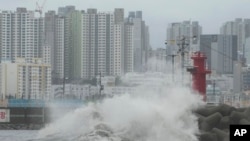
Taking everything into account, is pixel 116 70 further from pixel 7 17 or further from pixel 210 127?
pixel 210 127

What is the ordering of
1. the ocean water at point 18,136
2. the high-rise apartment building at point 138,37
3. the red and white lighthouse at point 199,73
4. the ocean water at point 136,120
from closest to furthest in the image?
the ocean water at point 136,120 < the ocean water at point 18,136 < the red and white lighthouse at point 199,73 < the high-rise apartment building at point 138,37

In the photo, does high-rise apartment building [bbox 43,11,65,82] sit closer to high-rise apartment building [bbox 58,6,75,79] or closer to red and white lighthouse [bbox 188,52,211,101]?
high-rise apartment building [bbox 58,6,75,79]

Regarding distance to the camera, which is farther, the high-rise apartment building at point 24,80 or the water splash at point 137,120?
the high-rise apartment building at point 24,80

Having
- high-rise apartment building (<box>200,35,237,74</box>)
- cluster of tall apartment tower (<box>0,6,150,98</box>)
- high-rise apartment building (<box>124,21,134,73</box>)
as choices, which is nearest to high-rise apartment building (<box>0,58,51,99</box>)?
cluster of tall apartment tower (<box>0,6,150,98</box>)

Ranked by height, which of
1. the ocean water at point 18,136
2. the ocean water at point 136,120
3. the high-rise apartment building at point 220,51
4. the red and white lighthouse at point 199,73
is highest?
the high-rise apartment building at point 220,51

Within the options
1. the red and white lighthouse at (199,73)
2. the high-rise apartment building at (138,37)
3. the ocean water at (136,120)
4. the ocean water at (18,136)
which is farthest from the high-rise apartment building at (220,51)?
the ocean water at (136,120)

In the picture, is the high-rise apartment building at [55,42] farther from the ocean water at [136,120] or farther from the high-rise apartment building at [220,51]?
the ocean water at [136,120]

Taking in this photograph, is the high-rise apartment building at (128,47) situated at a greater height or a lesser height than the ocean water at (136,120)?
greater
